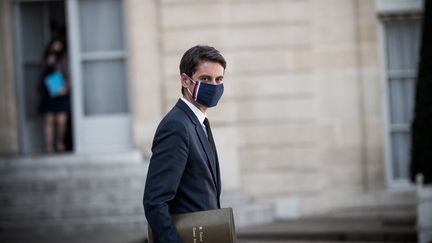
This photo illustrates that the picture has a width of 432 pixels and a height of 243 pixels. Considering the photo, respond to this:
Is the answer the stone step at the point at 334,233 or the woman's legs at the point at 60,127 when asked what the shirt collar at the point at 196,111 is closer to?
the stone step at the point at 334,233

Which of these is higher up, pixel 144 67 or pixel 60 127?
pixel 144 67

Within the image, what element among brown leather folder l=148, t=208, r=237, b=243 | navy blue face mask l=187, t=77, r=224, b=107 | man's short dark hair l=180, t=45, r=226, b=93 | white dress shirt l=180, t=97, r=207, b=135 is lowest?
brown leather folder l=148, t=208, r=237, b=243

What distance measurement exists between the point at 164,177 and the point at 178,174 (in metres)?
0.06

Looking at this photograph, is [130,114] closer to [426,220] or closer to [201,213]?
[426,220]

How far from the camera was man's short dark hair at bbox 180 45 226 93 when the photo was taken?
4.17m

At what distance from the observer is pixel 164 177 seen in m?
3.96

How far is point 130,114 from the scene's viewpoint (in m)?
13.5

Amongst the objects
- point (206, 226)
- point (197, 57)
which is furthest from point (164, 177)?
point (197, 57)

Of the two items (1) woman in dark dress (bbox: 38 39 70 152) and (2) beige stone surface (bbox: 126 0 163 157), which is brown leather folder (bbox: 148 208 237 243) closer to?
(2) beige stone surface (bbox: 126 0 163 157)

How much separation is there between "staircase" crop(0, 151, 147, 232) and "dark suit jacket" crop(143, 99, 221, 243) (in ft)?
25.0

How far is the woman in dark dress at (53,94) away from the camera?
44.3 ft

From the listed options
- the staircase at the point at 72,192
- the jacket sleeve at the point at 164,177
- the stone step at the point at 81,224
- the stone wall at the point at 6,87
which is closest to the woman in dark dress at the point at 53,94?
the stone wall at the point at 6,87

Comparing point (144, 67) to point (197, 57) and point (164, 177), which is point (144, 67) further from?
point (164, 177)

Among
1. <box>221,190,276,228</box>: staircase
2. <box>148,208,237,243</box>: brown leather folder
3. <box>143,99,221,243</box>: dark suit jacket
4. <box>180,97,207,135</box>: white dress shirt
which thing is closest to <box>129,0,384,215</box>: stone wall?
<box>221,190,276,228</box>: staircase
